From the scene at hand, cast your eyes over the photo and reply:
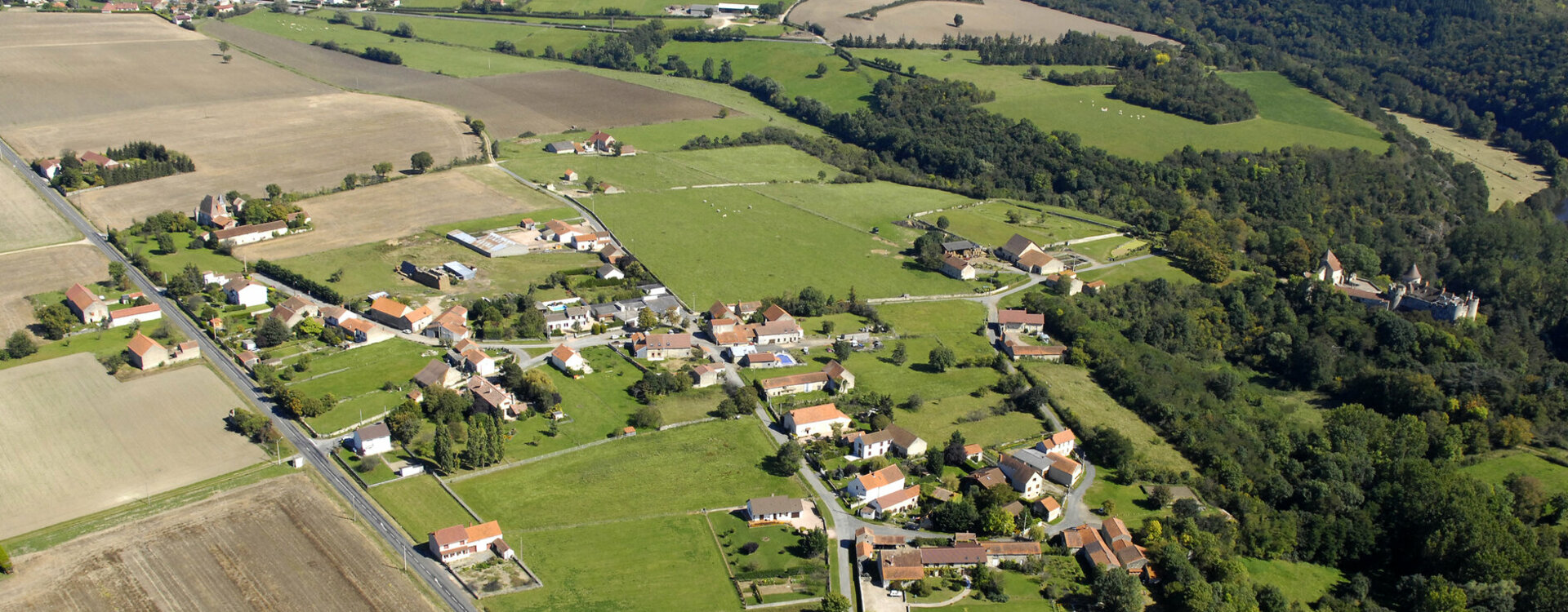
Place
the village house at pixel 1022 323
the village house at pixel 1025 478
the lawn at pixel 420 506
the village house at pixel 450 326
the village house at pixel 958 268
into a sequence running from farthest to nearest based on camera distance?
the village house at pixel 958 268, the village house at pixel 1022 323, the village house at pixel 450 326, the village house at pixel 1025 478, the lawn at pixel 420 506

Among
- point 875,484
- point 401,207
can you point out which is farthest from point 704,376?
point 401,207

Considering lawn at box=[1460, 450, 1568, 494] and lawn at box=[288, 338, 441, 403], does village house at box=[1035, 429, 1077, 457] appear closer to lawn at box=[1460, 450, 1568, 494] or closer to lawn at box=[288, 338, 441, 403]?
lawn at box=[1460, 450, 1568, 494]

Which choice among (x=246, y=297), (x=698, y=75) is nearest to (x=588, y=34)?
(x=698, y=75)

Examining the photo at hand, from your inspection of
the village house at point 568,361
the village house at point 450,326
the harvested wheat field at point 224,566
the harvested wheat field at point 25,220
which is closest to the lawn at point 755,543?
the harvested wheat field at point 224,566

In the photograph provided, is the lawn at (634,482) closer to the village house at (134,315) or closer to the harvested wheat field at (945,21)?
the village house at (134,315)

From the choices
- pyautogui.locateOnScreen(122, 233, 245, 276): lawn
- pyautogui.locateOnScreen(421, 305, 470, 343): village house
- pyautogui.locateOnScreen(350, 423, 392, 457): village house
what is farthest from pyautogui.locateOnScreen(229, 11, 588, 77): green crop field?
pyautogui.locateOnScreen(350, 423, 392, 457): village house

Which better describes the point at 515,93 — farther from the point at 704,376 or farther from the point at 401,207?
the point at 704,376
